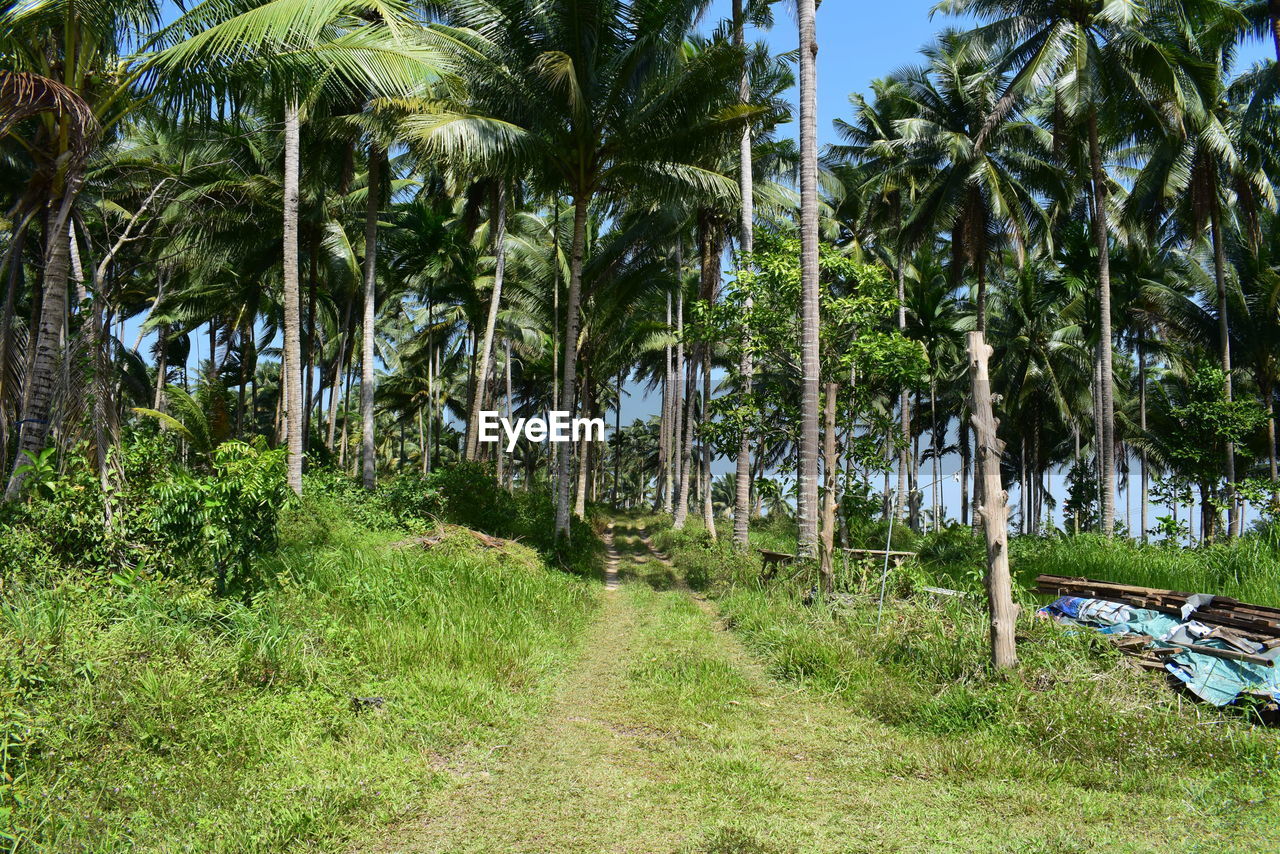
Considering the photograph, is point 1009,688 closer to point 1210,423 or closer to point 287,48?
point 287,48

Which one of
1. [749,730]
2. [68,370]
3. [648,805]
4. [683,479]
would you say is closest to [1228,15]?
[683,479]

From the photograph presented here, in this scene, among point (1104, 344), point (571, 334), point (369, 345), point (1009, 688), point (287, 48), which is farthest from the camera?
point (1104, 344)

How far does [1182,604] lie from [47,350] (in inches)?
412

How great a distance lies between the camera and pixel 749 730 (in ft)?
18.0

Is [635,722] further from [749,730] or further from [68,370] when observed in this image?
[68,370]

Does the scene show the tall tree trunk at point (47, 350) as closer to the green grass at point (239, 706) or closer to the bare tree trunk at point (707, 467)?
the green grass at point (239, 706)

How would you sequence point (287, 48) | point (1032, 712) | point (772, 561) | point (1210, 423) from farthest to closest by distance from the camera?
point (1210, 423), point (772, 561), point (287, 48), point (1032, 712)

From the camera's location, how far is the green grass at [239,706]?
3631 millimetres

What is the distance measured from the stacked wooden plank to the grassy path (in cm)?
316

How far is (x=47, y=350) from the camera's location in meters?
6.70

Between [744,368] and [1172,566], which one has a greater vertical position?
[744,368]

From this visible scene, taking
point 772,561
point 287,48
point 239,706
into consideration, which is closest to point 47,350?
point 287,48

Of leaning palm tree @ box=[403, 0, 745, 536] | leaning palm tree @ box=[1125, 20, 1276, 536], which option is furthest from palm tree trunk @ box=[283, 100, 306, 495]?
leaning palm tree @ box=[1125, 20, 1276, 536]

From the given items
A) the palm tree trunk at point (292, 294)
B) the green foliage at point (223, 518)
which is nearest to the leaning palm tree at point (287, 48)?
the green foliage at point (223, 518)
